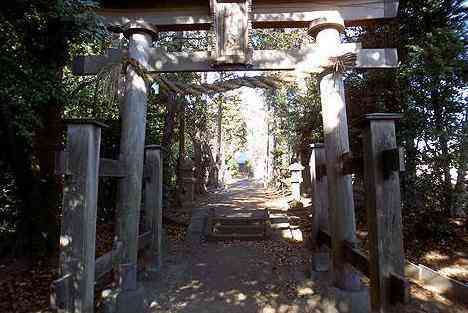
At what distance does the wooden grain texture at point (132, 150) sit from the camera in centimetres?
415

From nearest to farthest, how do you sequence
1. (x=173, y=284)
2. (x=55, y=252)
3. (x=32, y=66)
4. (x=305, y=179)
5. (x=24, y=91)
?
(x=24, y=91) → (x=32, y=66) → (x=173, y=284) → (x=55, y=252) → (x=305, y=179)

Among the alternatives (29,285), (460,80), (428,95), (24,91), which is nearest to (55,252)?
(29,285)

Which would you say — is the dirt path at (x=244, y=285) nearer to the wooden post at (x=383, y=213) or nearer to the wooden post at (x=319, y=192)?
the wooden post at (x=383, y=213)

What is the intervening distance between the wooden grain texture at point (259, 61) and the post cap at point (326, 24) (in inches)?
11.1

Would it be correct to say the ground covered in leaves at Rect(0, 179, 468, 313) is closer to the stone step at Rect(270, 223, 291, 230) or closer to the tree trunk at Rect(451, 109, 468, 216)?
the tree trunk at Rect(451, 109, 468, 216)

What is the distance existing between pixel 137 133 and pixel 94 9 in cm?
206

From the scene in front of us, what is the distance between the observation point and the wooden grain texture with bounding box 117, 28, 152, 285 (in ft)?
13.6

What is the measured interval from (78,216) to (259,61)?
2.88 meters

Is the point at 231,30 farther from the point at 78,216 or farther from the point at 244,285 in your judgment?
the point at 244,285

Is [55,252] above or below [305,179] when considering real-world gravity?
below

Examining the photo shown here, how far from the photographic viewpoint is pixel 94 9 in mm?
4805

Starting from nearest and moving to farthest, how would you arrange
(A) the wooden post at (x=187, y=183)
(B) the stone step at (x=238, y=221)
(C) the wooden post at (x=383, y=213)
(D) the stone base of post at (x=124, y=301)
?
(C) the wooden post at (x=383, y=213)
(D) the stone base of post at (x=124, y=301)
(B) the stone step at (x=238, y=221)
(A) the wooden post at (x=187, y=183)

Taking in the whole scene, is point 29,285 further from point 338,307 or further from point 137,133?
point 338,307

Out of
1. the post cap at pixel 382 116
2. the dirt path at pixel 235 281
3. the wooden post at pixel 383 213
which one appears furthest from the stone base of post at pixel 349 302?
the post cap at pixel 382 116
